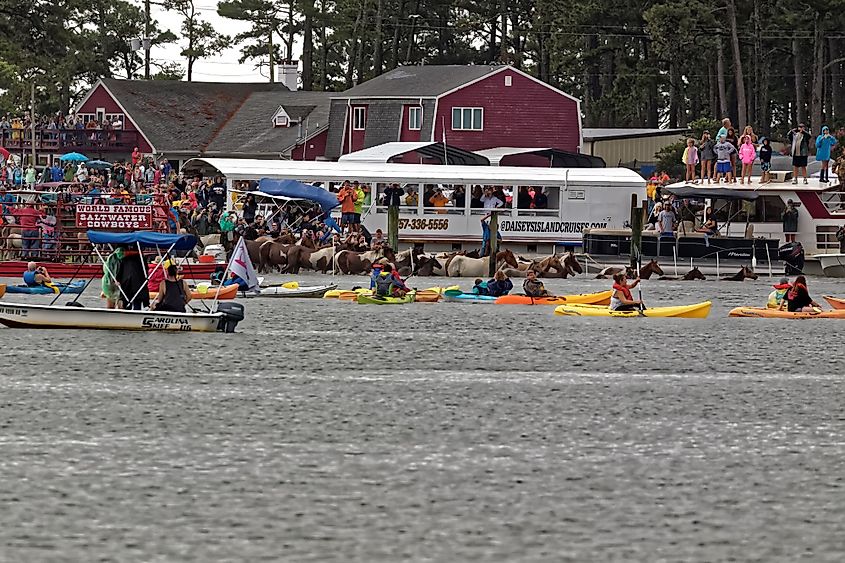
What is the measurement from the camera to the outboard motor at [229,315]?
1305 inches

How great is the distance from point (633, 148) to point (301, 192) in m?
31.6

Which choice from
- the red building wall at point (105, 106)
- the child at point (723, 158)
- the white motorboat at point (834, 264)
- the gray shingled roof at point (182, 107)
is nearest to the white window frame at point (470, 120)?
the gray shingled roof at point (182, 107)

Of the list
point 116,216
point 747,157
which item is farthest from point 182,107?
point 116,216

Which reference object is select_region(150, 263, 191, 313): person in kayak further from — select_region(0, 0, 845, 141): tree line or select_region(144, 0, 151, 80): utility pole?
select_region(144, 0, 151, 80): utility pole

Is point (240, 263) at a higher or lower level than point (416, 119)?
lower

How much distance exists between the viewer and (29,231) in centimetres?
4647

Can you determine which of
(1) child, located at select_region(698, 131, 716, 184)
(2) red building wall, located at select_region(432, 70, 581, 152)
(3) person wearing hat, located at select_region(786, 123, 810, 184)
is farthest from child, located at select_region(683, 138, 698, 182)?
(2) red building wall, located at select_region(432, 70, 581, 152)

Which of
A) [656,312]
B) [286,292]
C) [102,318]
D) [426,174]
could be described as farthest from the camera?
[426,174]

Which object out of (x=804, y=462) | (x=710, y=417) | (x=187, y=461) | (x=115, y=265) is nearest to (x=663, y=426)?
(x=710, y=417)

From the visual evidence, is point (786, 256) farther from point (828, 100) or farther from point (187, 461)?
point (828, 100)

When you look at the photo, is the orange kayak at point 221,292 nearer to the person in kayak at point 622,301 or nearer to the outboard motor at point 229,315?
the outboard motor at point 229,315

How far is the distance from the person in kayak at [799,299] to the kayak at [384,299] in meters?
8.81

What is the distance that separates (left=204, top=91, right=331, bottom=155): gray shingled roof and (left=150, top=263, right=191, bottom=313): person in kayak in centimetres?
5762

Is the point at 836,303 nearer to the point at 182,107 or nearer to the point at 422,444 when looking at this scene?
the point at 422,444
